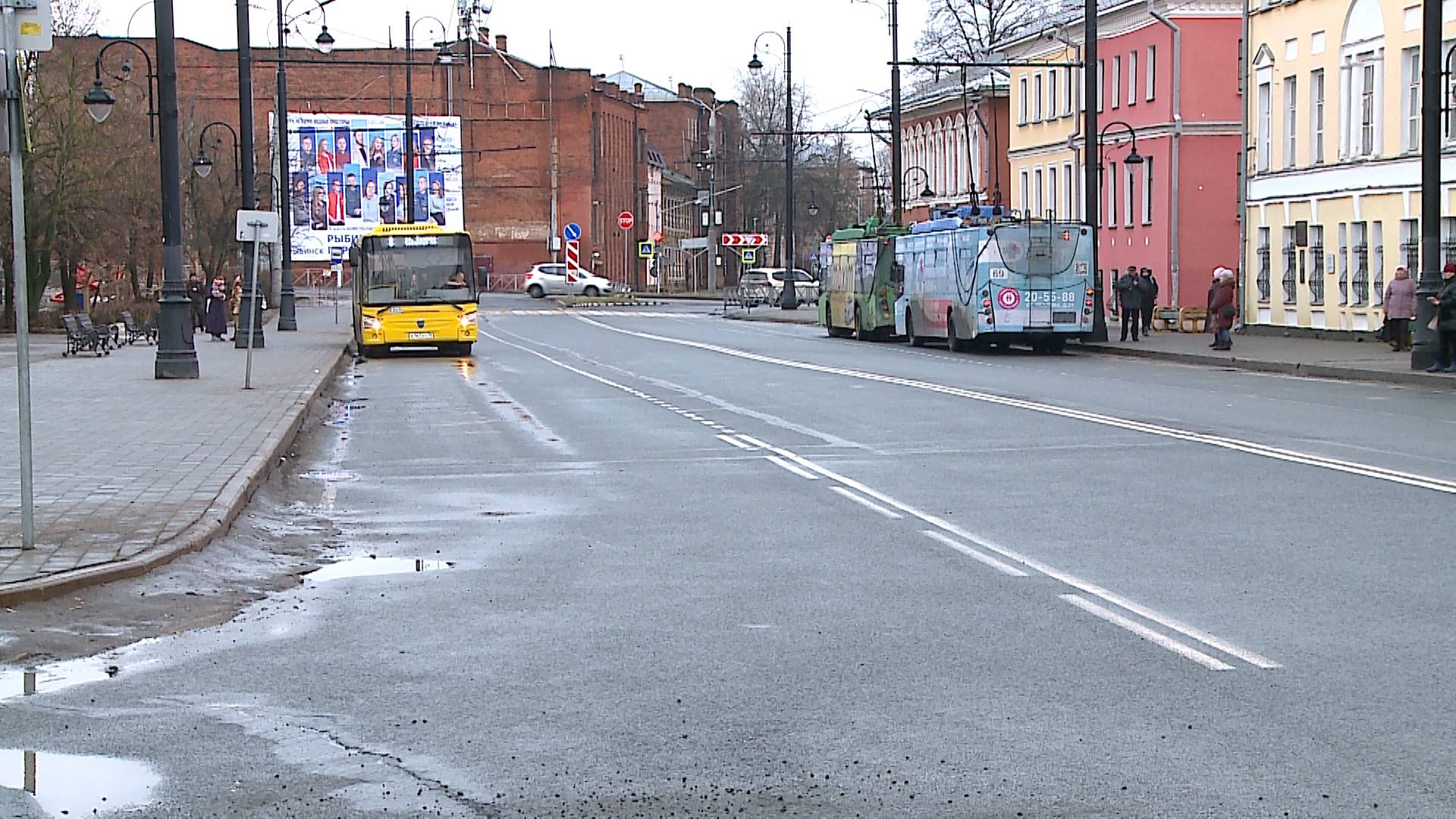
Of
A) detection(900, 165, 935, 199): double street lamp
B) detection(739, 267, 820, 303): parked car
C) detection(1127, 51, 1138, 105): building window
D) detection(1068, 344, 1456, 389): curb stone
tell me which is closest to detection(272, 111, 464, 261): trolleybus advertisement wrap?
detection(739, 267, 820, 303): parked car

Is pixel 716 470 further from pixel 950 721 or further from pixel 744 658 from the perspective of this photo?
pixel 950 721

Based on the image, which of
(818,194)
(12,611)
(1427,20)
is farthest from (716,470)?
(818,194)

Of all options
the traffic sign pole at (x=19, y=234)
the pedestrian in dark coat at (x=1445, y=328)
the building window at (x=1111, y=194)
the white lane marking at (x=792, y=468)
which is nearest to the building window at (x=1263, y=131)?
the building window at (x=1111, y=194)

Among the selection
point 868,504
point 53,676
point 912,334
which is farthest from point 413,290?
point 53,676

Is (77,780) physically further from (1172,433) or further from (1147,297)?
(1147,297)

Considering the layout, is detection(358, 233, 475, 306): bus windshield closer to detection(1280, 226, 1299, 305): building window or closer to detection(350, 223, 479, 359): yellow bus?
detection(350, 223, 479, 359): yellow bus

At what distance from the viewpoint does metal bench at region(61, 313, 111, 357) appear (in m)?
35.6

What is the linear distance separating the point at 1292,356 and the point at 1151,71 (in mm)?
24901

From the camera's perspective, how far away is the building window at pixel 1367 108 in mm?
39312

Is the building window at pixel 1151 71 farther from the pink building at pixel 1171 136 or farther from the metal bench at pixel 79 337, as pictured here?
the metal bench at pixel 79 337

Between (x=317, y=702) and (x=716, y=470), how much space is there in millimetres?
8656

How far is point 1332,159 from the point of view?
41.1 m

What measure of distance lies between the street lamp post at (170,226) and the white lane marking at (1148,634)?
19.7 metres

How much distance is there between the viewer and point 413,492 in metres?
14.6
